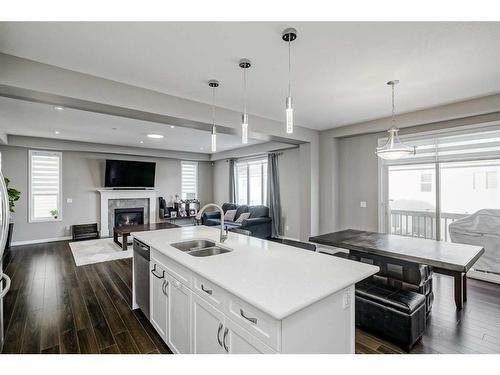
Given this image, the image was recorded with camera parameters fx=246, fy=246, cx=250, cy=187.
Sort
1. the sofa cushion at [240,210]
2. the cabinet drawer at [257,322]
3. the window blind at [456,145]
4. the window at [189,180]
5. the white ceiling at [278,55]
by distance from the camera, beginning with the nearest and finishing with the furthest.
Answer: the cabinet drawer at [257,322] → the white ceiling at [278,55] → the window blind at [456,145] → the sofa cushion at [240,210] → the window at [189,180]

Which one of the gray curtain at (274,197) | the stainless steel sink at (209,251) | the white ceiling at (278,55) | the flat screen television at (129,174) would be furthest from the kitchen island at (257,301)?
the flat screen television at (129,174)

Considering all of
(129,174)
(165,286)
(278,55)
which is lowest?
(165,286)

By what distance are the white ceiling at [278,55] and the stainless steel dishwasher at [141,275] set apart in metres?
1.93

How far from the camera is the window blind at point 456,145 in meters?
3.66

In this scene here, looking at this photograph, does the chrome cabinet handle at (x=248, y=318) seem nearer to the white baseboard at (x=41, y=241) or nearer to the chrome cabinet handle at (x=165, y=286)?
the chrome cabinet handle at (x=165, y=286)

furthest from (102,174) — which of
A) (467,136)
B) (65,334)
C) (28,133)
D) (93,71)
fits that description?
(467,136)

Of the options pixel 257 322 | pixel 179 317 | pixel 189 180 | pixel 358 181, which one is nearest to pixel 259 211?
pixel 358 181

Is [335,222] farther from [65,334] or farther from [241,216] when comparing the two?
[65,334]

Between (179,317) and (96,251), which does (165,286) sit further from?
(96,251)

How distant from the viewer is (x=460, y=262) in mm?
2145

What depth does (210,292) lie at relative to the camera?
1563 mm

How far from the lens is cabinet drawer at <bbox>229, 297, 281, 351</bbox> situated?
3.71 ft

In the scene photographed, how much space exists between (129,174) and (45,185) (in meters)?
2.00
